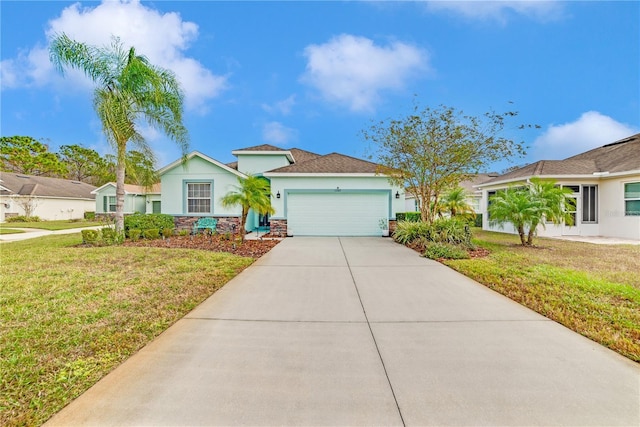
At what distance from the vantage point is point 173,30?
11719 mm

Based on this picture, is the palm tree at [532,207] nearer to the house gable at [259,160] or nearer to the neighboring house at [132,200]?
the house gable at [259,160]

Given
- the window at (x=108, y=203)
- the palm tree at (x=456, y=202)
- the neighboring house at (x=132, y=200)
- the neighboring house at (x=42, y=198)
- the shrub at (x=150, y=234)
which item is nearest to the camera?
the shrub at (x=150, y=234)

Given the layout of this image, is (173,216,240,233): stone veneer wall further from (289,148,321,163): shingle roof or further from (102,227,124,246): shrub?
(289,148,321,163): shingle roof

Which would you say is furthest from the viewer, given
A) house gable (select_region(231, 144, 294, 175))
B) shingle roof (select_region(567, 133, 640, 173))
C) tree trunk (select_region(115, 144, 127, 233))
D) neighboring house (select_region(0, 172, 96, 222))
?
neighboring house (select_region(0, 172, 96, 222))

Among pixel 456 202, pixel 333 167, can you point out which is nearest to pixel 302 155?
pixel 333 167

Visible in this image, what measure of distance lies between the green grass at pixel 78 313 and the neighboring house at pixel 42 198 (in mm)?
25595

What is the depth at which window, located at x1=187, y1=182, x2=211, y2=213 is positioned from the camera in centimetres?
1526

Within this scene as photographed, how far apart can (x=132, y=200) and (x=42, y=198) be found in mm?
12242

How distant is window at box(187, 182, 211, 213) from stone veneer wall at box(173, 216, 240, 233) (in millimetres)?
512

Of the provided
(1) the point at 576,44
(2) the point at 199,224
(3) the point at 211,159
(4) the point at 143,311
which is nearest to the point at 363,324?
(4) the point at 143,311

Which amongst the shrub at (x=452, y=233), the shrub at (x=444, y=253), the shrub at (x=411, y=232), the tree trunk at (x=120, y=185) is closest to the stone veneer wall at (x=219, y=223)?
the tree trunk at (x=120, y=185)

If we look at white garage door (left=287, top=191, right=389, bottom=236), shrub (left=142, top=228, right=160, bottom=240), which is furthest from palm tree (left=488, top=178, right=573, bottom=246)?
shrub (left=142, top=228, right=160, bottom=240)

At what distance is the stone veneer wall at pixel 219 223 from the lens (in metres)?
15.0

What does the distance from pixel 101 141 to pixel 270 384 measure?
12744mm
